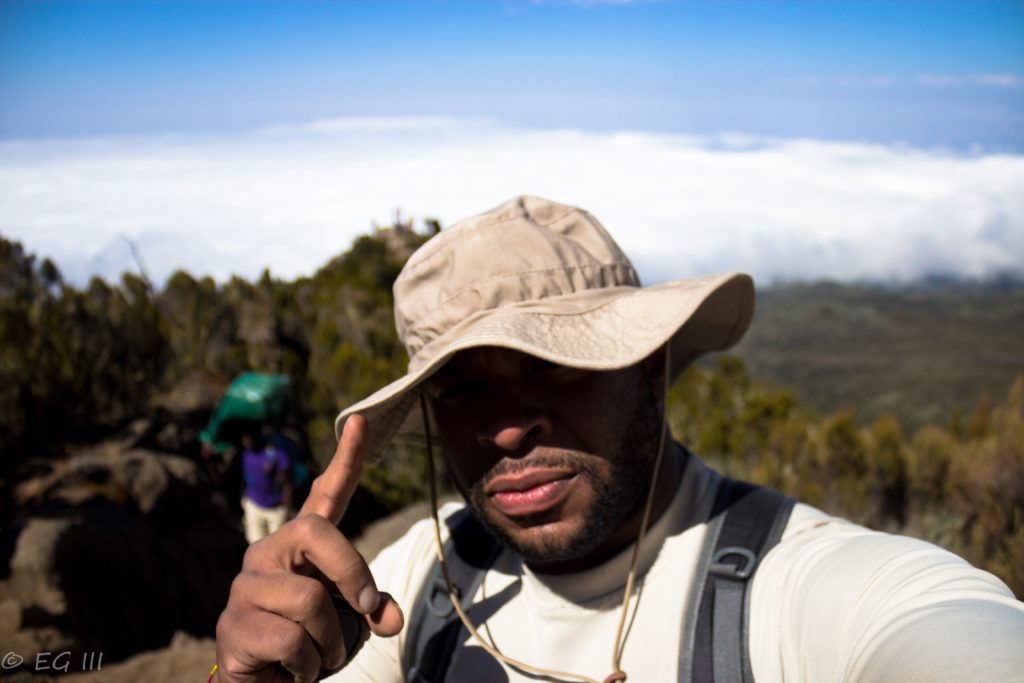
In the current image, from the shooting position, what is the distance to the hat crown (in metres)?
1.43

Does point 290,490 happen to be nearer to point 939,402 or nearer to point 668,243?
point 939,402

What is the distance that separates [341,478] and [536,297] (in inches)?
21.9

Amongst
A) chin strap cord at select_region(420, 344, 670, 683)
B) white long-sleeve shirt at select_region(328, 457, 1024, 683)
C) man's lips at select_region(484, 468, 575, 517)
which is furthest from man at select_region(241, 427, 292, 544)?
man's lips at select_region(484, 468, 575, 517)

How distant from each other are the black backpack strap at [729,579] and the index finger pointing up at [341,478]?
0.66m

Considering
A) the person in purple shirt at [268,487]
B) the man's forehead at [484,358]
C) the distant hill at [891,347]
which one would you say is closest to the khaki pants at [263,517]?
the person in purple shirt at [268,487]

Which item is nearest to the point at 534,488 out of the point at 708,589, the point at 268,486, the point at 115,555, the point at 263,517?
the point at 708,589

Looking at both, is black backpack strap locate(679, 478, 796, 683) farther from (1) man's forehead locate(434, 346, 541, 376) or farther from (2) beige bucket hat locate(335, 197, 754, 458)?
(1) man's forehead locate(434, 346, 541, 376)

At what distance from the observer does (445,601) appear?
4.99ft

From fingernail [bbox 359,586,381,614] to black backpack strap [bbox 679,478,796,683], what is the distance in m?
0.54

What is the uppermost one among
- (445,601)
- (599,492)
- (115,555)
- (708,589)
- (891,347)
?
(599,492)

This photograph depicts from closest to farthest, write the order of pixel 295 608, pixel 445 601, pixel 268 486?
pixel 295 608 < pixel 445 601 < pixel 268 486

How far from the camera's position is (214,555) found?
612 centimetres

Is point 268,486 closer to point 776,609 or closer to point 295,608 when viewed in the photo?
point 295,608

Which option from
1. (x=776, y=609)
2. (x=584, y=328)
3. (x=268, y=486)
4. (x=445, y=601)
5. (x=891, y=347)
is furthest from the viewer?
(x=891, y=347)
